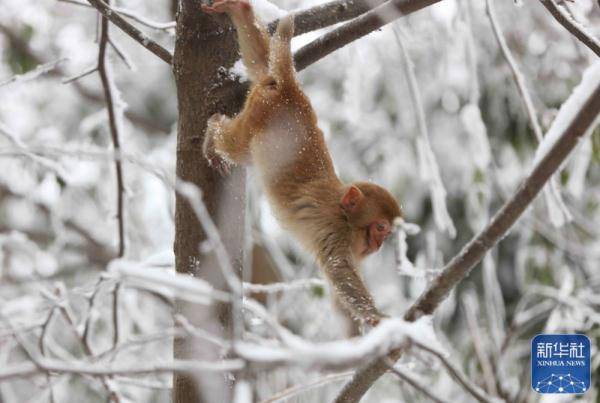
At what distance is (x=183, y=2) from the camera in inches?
105

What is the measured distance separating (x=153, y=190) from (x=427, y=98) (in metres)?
2.66

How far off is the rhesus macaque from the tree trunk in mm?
125

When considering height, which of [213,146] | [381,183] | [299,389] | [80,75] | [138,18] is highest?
[381,183]

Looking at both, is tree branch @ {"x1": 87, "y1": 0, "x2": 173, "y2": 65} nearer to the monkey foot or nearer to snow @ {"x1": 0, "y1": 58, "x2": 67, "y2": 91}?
the monkey foot

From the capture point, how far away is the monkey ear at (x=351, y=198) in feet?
11.2

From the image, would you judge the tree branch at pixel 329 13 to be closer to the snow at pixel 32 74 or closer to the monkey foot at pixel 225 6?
the monkey foot at pixel 225 6

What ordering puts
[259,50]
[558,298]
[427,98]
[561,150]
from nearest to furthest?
[561,150] → [259,50] → [558,298] → [427,98]

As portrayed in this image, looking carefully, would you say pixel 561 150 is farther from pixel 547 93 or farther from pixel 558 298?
pixel 547 93

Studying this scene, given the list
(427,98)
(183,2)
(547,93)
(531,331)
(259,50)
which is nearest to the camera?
(183,2)

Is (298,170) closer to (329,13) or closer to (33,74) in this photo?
(329,13)

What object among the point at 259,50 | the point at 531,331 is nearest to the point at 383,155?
the point at 531,331

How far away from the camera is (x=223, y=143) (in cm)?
284

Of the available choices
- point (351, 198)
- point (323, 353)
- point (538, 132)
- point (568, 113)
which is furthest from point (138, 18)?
point (323, 353)

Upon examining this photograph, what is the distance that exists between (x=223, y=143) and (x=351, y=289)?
0.80 m
